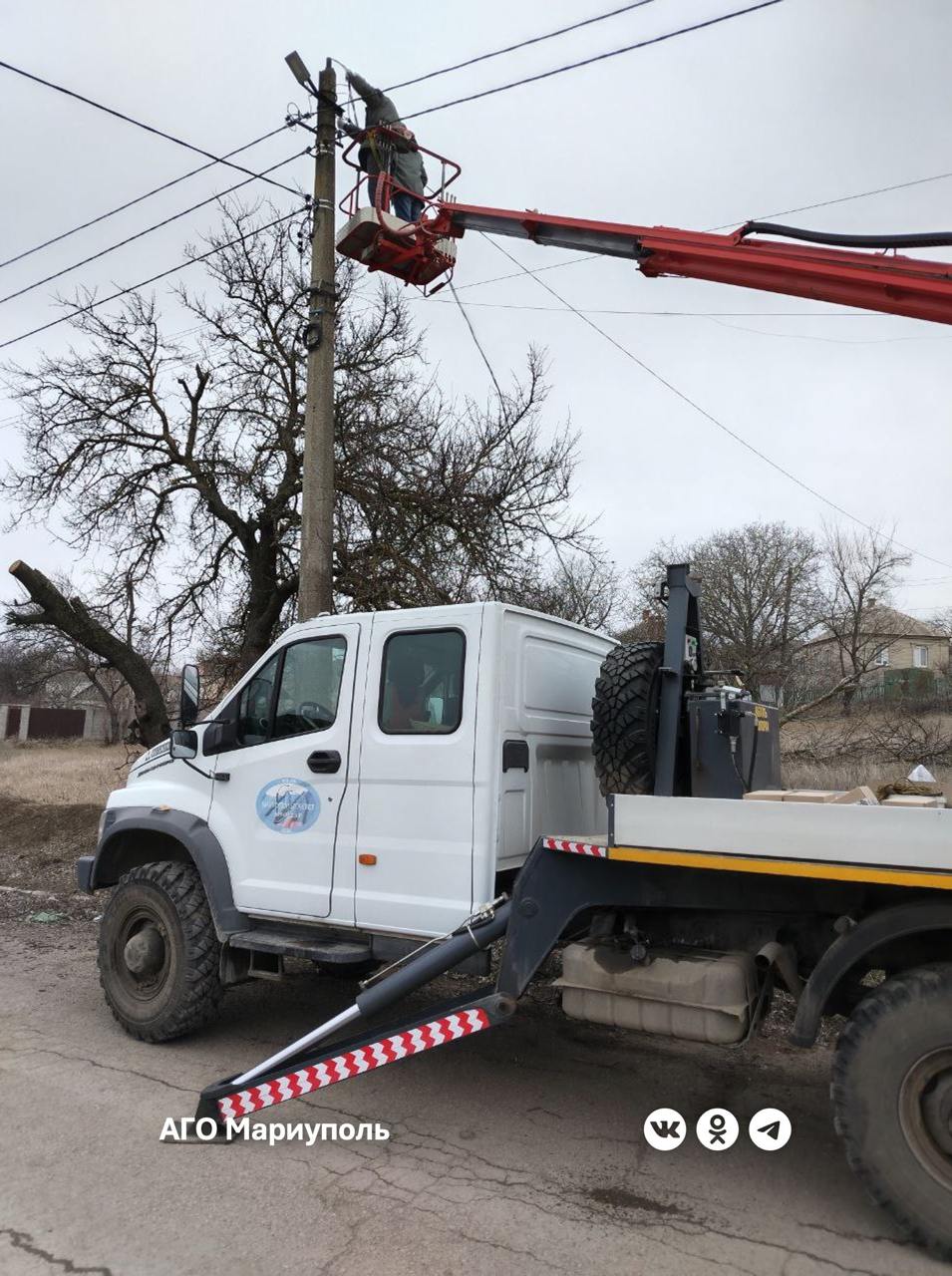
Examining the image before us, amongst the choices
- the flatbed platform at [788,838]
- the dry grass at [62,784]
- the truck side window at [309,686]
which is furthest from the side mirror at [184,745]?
the dry grass at [62,784]

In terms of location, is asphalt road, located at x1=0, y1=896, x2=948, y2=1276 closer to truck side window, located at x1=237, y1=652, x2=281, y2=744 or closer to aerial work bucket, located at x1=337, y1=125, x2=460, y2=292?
truck side window, located at x1=237, y1=652, x2=281, y2=744

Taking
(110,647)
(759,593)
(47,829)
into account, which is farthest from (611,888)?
(759,593)

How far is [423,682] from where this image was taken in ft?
16.3

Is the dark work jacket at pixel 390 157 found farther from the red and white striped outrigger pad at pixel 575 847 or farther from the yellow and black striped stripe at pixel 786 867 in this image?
the yellow and black striped stripe at pixel 786 867

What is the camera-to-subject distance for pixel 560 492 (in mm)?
13094

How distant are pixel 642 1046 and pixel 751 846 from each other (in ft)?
8.63

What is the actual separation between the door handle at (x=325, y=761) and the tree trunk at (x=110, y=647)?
759 cm

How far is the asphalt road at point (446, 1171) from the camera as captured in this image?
11.0 ft

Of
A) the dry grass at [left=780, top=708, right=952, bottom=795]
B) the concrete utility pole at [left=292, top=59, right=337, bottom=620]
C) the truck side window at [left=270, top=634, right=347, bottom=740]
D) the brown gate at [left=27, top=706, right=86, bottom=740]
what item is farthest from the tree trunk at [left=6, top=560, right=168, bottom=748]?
the brown gate at [left=27, top=706, right=86, bottom=740]

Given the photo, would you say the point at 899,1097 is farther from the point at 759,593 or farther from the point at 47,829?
the point at 759,593

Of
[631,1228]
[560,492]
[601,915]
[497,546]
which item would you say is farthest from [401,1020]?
[560,492]

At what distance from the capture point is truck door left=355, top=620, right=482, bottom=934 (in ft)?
15.3

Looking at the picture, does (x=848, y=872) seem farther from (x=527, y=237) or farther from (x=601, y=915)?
(x=527, y=237)

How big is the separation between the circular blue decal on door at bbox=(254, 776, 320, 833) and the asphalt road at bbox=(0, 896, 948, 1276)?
4.37ft
